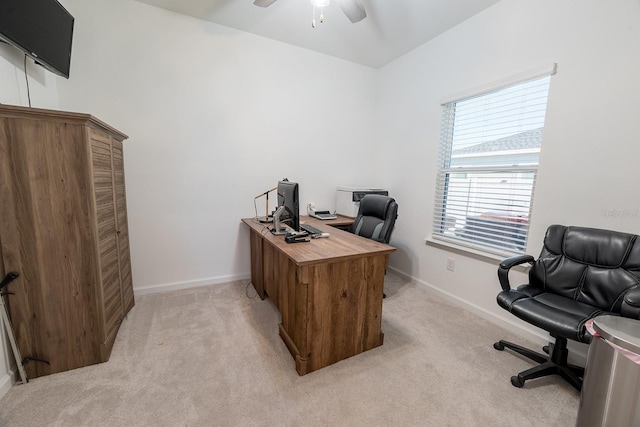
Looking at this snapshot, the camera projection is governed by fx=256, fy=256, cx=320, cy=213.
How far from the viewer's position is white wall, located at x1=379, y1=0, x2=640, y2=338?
1603 millimetres

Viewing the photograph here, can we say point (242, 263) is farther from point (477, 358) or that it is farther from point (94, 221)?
point (477, 358)

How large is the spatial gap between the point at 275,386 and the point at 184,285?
1808mm

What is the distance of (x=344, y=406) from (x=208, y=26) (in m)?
3.45

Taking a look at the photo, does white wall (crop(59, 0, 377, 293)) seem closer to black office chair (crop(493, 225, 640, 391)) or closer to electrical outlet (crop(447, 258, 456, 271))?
electrical outlet (crop(447, 258, 456, 271))

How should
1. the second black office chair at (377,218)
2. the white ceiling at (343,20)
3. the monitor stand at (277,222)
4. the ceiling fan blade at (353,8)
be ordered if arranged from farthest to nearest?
the second black office chair at (377,218) → the white ceiling at (343,20) → the monitor stand at (277,222) → the ceiling fan blade at (353,8)

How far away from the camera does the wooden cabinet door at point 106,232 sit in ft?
5.42

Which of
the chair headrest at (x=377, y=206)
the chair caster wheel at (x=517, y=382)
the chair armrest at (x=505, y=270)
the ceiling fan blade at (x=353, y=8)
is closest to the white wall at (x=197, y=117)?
the chair headrest at (x=377, y=206)

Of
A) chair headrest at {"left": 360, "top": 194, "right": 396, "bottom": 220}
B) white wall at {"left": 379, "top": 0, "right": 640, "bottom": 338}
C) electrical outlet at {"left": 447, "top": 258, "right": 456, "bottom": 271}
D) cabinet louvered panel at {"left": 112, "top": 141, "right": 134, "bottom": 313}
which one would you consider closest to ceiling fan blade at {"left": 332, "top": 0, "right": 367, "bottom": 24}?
white wall at {"left": 379, "top": 0, "right": 640, "bottom": 338}

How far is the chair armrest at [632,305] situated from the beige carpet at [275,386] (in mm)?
605

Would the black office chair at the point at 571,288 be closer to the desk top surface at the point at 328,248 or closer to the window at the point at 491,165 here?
the window at the point at 491,165

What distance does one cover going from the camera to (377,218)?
106 inches

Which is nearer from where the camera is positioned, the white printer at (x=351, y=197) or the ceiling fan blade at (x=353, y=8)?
the ceiling fan blade at (x=353, y=8)

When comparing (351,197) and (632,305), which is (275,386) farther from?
(351,197)

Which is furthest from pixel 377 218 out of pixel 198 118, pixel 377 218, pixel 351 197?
pixel 198 118
